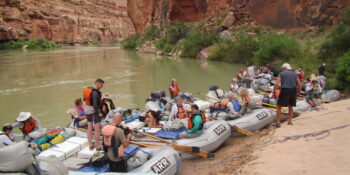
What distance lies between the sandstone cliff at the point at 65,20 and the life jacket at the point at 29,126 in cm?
5852

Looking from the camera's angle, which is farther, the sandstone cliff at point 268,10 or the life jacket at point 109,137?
the sandstone cliff at point 268,10

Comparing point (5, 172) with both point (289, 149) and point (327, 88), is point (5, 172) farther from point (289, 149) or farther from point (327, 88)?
point (327, 88)

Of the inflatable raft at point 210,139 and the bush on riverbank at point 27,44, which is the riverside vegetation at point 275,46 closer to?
the inflatable raft at point 210,139

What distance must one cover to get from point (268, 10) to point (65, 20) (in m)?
61.5

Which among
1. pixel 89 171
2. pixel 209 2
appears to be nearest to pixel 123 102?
pixel 89 171

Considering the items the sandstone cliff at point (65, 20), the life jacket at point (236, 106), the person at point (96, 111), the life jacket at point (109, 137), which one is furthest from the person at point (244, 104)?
the sandstone cliff at point (65, 20)

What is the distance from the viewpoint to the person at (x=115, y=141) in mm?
4230

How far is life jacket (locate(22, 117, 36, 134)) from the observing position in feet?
21.3

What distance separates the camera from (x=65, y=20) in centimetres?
7662

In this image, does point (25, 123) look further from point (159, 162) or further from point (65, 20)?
point (65, 20)

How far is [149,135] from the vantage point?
6.27m

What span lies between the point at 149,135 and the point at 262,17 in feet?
89.8

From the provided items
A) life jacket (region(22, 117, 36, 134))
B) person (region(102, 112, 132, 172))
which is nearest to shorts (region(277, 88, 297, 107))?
person (region(102, 112, 132, 172))

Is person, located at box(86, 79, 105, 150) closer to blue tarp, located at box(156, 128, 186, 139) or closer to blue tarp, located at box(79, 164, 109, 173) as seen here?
blue tarp, located at box(79, 164, 109, 173)
